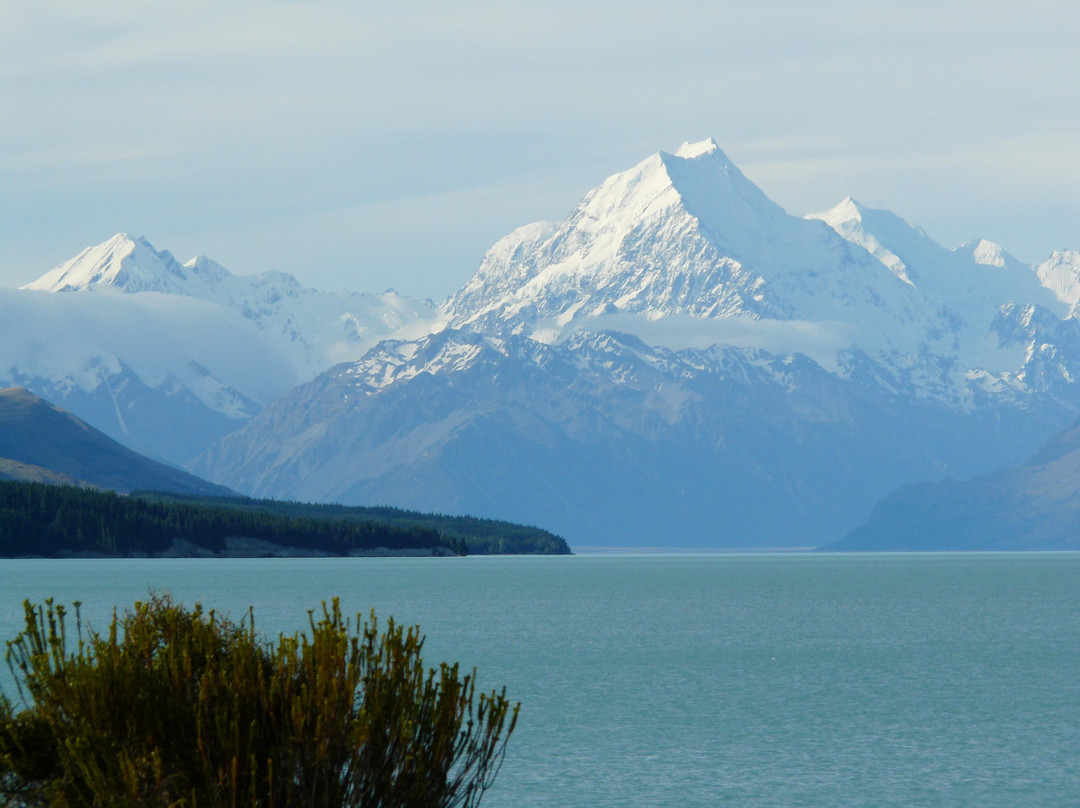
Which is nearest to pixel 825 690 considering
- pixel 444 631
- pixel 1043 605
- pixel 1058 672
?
pixel 1058 672

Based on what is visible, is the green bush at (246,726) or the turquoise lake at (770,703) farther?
the turquoise lake at (770,703)

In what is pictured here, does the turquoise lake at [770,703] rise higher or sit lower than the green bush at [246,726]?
lower

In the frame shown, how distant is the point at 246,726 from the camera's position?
98.6 feet

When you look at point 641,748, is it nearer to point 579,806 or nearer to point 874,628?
point 579,806

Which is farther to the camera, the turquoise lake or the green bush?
the turquoise lake

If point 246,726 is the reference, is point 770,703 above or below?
below

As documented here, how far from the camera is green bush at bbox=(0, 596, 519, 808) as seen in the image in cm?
2936

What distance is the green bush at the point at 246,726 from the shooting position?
96.3 feet

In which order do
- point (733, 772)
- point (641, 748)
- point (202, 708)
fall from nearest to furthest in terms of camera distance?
1. point (202, 708)
2. point (733, 772)
3. point (641, 748)

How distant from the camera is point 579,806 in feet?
181

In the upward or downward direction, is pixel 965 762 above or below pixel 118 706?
below

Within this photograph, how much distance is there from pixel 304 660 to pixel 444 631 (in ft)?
352

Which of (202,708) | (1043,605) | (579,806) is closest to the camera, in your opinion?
(202,708)

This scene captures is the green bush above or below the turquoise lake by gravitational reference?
above
